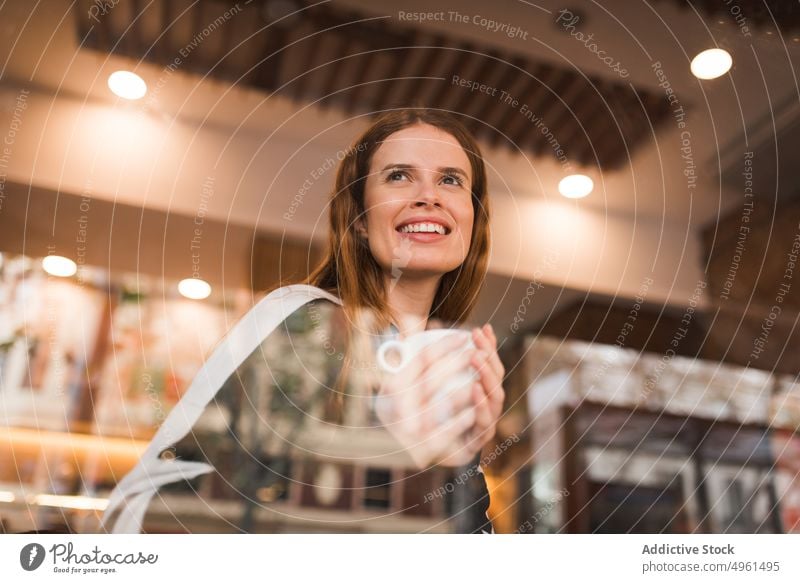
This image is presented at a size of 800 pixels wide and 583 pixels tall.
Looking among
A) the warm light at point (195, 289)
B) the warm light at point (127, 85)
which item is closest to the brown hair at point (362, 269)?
the warm light at point (195, 289)

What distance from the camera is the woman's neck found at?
0.76m

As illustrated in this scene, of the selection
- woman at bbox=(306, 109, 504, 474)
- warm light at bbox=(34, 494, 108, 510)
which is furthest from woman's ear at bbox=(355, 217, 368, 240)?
warm light at bbox=(34, 494, 108, 510)

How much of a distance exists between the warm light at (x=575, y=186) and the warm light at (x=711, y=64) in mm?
221

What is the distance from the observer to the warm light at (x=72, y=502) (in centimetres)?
65

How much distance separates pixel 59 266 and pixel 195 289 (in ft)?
0.44

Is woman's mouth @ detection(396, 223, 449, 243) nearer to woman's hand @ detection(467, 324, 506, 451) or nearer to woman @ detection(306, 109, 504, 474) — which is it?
woman @ detection(306, 109, 504, 474)

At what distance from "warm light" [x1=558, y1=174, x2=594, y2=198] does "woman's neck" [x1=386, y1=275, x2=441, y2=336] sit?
0.67 ft

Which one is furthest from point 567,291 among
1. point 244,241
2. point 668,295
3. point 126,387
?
point 126,387

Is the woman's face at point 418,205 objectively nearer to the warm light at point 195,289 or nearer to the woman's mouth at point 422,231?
the woman's mouth at point 422,231

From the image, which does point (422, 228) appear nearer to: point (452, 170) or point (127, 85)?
point (452, 170)

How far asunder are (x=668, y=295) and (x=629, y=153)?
0.18 meters
